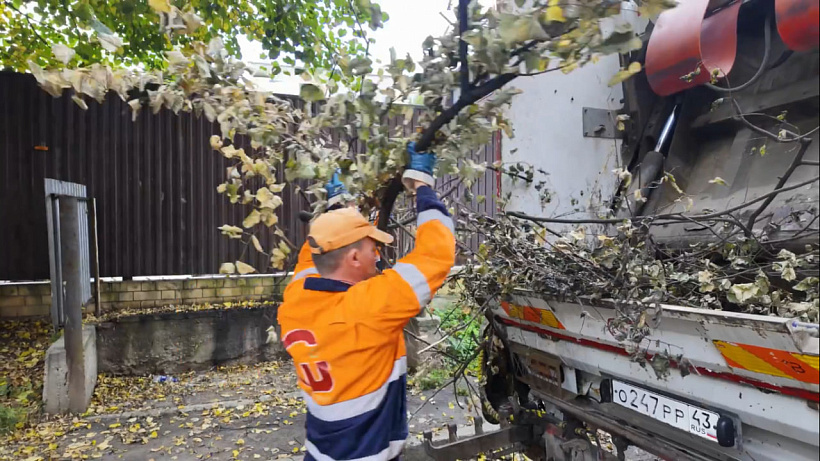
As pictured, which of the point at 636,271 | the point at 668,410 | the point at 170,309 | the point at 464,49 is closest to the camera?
the point at 464,49

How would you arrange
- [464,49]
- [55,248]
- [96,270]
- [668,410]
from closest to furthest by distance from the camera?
1. [464,49]
2. [668,410]
3. [55,248]
4. [96,270]

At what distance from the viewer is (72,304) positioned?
16.3 ft

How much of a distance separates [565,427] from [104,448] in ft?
12.1

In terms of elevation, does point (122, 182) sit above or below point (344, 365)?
above

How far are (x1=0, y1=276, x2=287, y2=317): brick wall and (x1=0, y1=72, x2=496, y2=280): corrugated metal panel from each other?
0.15 metres

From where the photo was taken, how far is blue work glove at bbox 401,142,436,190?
1970 mm

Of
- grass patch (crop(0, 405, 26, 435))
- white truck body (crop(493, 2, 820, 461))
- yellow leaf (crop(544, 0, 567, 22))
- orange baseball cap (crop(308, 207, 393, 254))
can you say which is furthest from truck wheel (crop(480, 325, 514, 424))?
grass patch (crop(0, 405, 26, 435))

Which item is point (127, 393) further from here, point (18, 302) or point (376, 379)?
point (376, 379)

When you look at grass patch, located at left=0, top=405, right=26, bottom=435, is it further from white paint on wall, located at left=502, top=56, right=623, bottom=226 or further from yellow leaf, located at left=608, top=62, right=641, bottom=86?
yellow leaf, located at left=608, top=62, right=641, bottom=86

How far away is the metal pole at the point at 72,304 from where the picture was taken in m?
4.89

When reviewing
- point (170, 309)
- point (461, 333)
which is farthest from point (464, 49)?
point (170, 309)

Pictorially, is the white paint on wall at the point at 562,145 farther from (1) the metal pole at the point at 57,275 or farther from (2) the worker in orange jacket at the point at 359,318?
(1) the metal pole at the point at 57,275

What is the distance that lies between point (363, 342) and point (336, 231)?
425 millimetres

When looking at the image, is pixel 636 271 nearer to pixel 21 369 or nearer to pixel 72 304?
pixel 72 304
